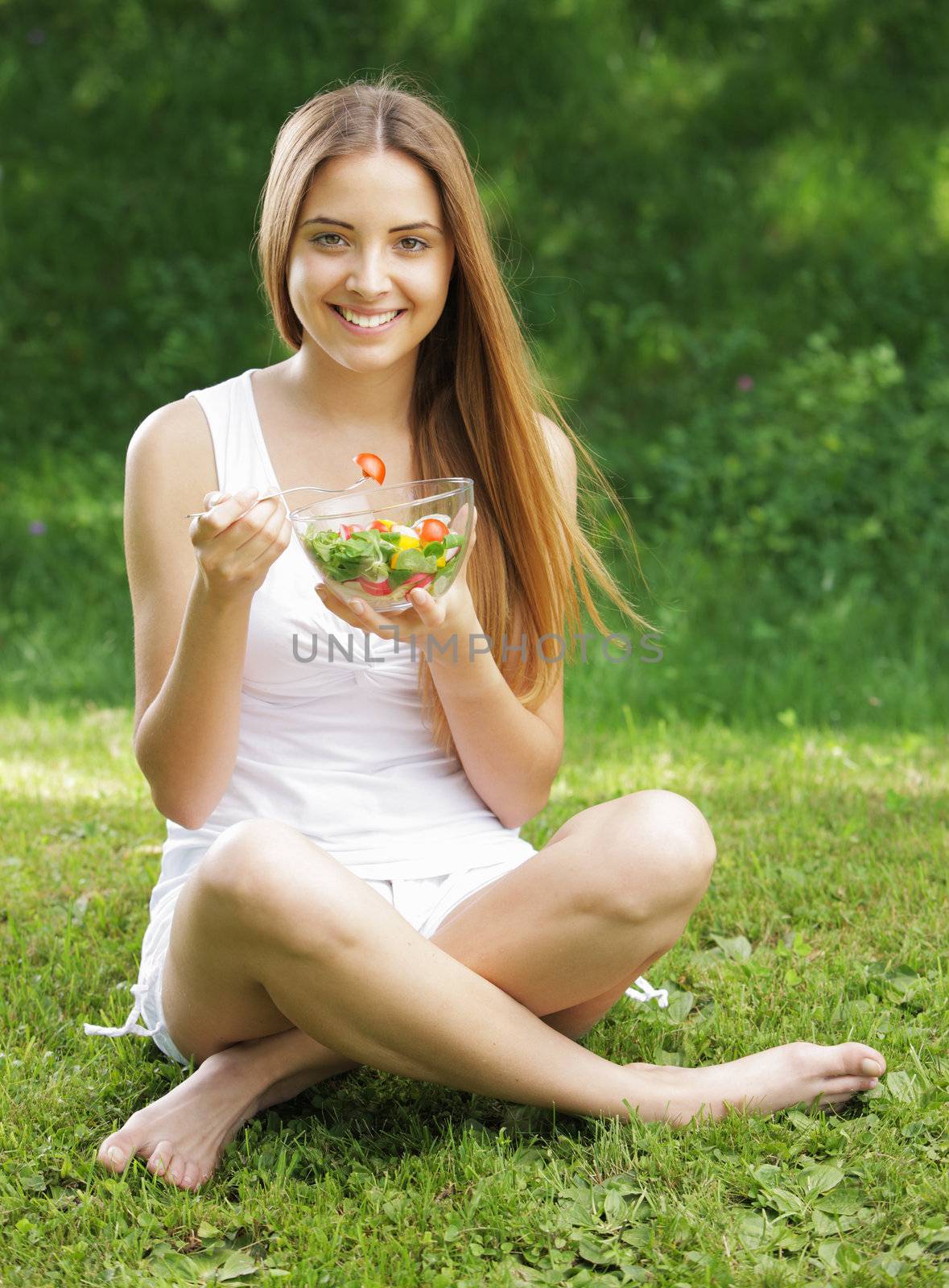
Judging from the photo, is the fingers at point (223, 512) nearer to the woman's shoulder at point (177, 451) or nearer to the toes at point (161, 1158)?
the woman's shoulder at point (177, 451)

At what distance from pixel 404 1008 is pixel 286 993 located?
0.15 meters

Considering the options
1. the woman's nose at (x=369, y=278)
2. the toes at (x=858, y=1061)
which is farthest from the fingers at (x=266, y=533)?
the toes at (x=858, y=1061)

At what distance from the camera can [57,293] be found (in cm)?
617

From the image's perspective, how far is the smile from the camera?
2201 mm

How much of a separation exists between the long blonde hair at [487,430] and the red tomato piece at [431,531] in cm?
35

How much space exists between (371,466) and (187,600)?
333mm

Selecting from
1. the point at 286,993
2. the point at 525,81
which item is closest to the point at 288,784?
the point at 286,993

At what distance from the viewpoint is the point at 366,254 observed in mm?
2160

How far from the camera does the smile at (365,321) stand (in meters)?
2.20

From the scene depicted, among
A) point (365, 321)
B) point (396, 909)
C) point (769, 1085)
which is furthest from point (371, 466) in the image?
point (769, 1085)

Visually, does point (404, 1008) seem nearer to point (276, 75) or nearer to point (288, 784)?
point (288, 784)

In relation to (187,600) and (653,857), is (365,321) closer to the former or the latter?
(187,600)

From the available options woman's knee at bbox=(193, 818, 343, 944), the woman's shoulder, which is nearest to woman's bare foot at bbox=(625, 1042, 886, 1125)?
woman's knee at bbox=(193, 818, 343, 944)

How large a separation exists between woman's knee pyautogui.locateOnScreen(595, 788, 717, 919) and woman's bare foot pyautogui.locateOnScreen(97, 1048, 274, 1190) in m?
0.58
